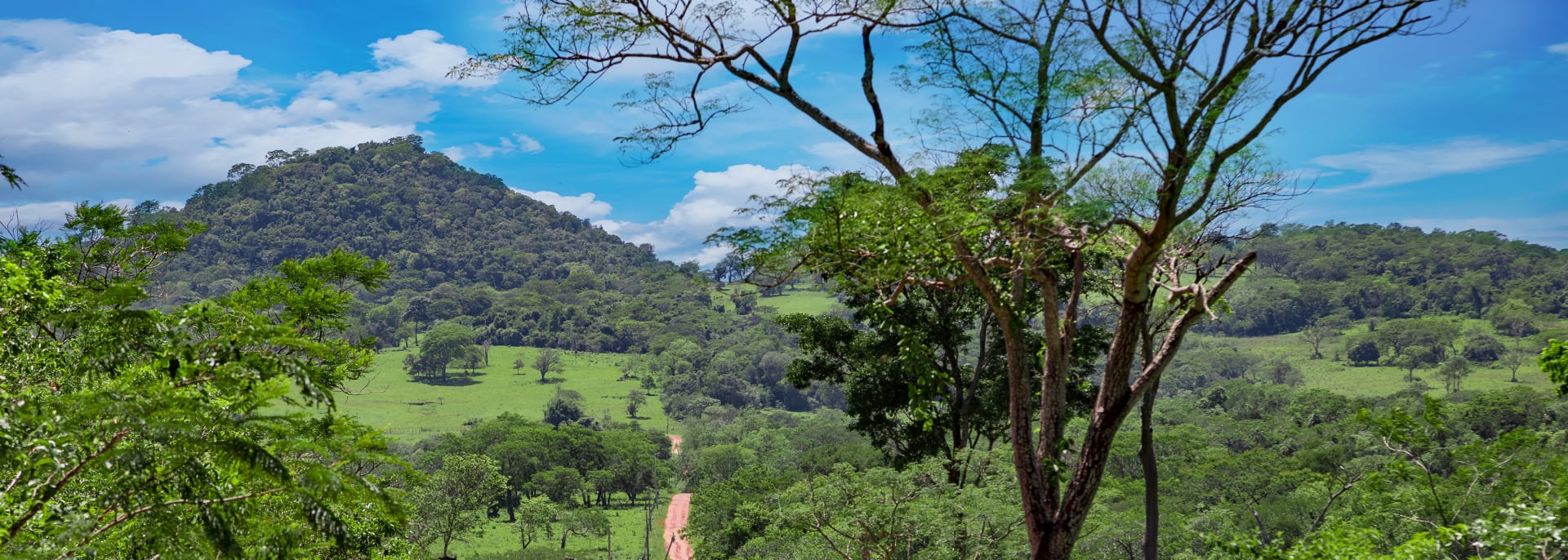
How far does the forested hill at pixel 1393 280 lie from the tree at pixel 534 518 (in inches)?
2504

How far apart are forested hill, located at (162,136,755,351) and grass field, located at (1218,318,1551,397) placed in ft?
188

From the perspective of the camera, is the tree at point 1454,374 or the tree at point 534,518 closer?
the tree at point 534,518

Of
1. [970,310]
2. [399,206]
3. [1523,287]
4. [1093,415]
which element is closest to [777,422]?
[970,310]

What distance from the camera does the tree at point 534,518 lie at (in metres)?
34.8

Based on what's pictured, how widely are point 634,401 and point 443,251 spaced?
68.7m

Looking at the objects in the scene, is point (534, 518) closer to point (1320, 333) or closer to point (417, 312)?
point (417, 312)

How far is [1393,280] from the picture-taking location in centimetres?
8856

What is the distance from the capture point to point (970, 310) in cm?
1244

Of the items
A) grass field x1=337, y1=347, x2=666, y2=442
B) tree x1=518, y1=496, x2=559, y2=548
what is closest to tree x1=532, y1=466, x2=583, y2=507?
tree x1=518, y1=496, x2=559, y2=548

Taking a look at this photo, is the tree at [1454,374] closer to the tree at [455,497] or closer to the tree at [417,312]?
the tree at [455,497]

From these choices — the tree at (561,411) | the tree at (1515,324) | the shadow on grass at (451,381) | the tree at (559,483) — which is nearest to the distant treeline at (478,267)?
the shadow on grass at (451,381)

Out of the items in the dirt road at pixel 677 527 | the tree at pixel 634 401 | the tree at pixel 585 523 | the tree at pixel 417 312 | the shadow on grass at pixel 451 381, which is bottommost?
the dirt road at pixel 677 527

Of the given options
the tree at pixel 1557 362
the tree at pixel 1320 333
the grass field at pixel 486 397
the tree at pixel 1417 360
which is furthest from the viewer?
the tree at pixel 1320 333

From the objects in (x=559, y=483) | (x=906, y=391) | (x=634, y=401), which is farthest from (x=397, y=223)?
(x=906, y=391)
